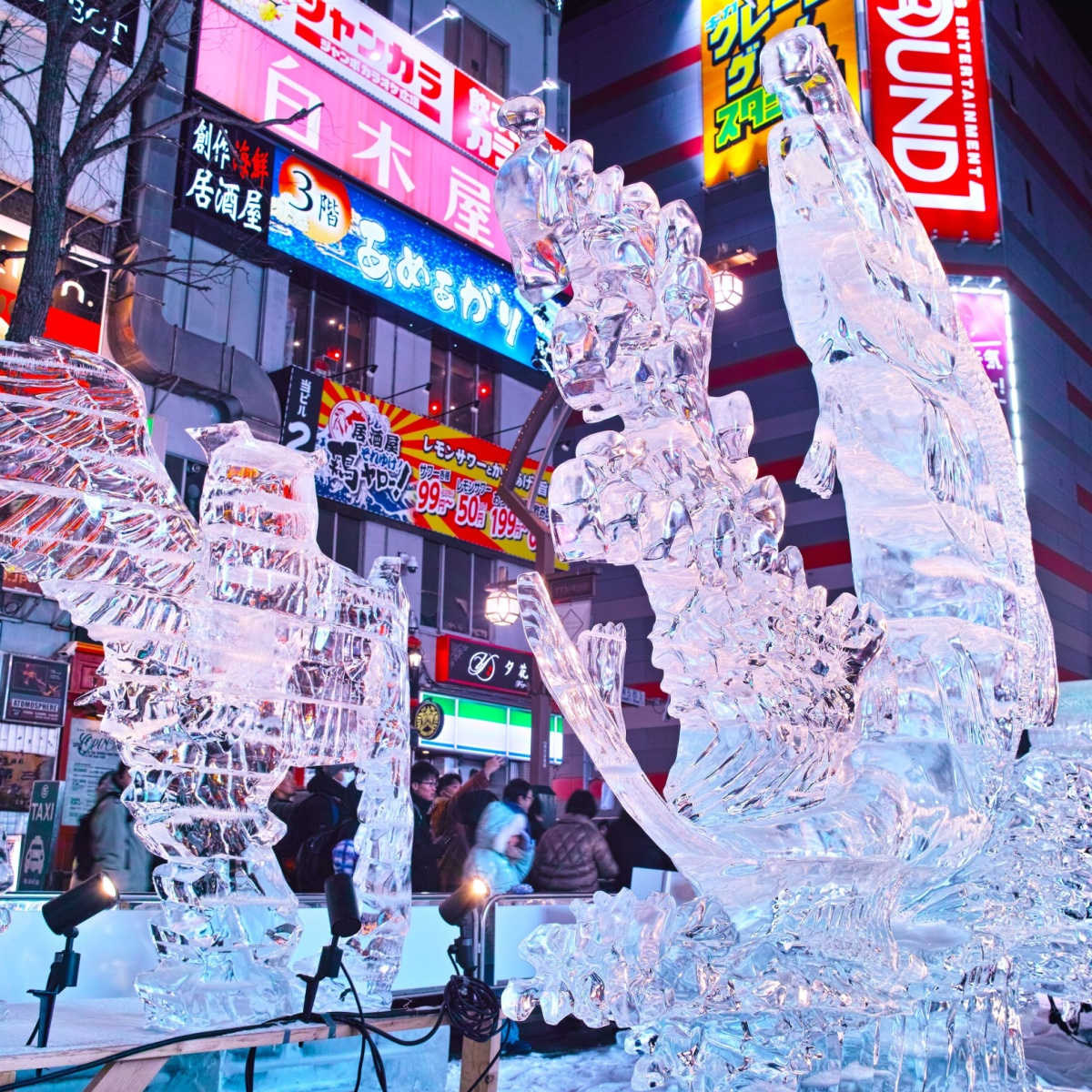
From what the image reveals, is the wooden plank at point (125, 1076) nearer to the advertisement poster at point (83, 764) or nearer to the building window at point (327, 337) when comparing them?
the advertisement poster at point (83, 764)

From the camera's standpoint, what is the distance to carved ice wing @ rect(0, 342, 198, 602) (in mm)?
1741

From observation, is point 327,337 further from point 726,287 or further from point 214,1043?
point 214,1043

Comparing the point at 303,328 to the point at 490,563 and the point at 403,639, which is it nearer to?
the point at 490,563

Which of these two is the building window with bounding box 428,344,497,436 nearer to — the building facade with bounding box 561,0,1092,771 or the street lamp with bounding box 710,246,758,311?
the building facade with bounding box 561,0,1092,771

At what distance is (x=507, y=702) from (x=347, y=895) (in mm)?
10108

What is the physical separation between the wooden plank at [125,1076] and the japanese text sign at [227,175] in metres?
7.80

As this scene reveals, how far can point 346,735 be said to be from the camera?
2381 mm

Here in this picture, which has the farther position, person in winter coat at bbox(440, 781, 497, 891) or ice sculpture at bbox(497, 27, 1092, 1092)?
person in winter coat at bbox(440, 781, 497, 891)

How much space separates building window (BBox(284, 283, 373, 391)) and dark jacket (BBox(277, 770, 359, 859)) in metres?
6.87

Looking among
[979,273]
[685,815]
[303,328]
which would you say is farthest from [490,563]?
[685,815]

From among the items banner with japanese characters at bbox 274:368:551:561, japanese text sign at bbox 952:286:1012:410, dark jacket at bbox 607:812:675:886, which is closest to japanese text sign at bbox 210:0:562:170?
A: banner with japanese characters at bbox 274:368:551:561

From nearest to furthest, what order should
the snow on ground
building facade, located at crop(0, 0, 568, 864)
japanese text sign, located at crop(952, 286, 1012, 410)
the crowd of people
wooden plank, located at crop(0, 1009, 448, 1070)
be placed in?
wooden plank, located at crop(0, 1009, 448, 1070)
the snow on ground
the crowd of people
building facade, located at crop(0, 0, 568, 864)
japanese text sign, located at crop(952, 286, 1012, 410)

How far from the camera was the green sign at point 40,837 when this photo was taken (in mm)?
5719

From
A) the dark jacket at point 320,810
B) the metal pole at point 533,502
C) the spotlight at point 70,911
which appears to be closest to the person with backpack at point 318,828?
the dark jacket at point 320,810
